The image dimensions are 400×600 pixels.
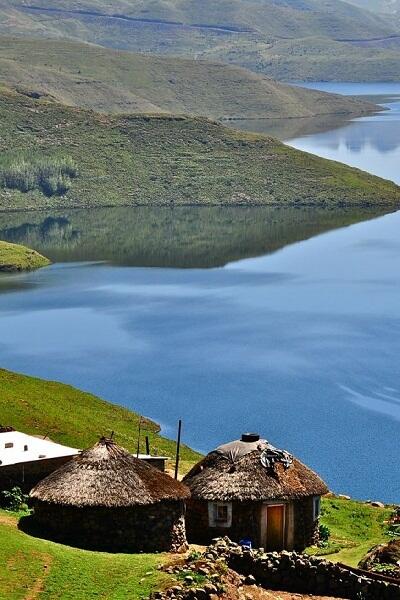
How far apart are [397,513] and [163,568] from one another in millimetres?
19288

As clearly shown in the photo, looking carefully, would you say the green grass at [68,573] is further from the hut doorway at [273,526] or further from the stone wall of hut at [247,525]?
the hut doorway at [273,526]

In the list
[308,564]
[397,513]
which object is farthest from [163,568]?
[397,513]

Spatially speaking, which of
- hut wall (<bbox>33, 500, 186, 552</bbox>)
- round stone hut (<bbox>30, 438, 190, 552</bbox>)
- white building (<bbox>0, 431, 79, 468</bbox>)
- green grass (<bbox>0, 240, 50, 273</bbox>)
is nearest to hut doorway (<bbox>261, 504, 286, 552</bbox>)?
round stone hut (<bbox>30, 438, 190, 552</bbox>)

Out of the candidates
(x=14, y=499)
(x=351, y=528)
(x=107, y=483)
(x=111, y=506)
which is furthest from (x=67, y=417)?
(x=111, y=506)

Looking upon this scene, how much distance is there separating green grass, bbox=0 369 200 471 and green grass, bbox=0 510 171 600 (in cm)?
1868

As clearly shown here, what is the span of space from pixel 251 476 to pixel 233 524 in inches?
56.1

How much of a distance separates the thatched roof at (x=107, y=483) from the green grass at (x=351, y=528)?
481 cm

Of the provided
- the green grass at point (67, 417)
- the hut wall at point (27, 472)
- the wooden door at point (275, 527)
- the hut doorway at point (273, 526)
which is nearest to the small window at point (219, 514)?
the hut doorway at point (273, 526)

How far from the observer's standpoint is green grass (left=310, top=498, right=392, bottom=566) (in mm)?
37094

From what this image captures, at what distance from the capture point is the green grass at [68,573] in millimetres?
28422

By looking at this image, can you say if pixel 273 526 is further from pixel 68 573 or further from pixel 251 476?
pixel 68 573

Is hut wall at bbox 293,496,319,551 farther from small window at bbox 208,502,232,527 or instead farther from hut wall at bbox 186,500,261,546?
small window at bbox 208,502,232,527

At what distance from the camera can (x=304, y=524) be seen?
38562mm

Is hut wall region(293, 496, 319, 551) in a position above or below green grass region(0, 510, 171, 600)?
below
